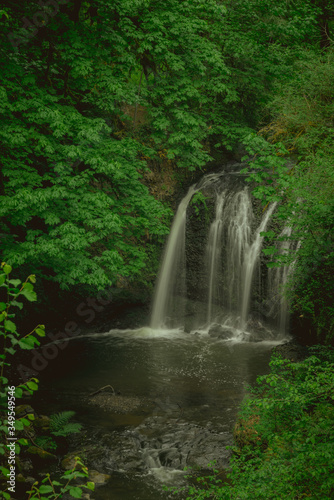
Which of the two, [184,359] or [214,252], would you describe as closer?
[184,359]

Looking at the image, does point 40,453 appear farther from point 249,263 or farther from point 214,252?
point 214,252

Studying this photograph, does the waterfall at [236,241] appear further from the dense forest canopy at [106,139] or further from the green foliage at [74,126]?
the green foliage at [74,126]

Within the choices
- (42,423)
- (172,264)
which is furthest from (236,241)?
(42,423)

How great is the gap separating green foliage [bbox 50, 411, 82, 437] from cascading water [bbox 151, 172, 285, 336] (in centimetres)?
717

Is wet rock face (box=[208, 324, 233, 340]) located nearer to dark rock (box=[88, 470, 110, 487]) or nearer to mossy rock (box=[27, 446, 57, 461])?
dark rock (box=[88, 470, 110, 487])

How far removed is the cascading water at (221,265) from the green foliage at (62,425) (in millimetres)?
7167

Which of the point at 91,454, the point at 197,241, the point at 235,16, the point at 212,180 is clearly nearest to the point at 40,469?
the point at 91,454

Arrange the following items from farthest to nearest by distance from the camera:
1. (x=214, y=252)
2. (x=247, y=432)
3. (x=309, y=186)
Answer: (x=214, y=252)
(x=309, y=186)
(x=247, y=432)

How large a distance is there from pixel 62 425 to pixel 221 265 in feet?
28.3

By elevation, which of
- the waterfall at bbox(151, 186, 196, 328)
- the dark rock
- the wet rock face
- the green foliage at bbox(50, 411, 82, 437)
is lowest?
the dark rock

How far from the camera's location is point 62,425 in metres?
7.67

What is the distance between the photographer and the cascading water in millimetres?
13969

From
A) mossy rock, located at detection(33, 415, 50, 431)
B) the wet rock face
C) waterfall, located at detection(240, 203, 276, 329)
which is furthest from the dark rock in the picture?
waterfall, located at detection(240, 203, 276, 329)

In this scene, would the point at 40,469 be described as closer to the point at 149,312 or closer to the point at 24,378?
the point at 24,378
